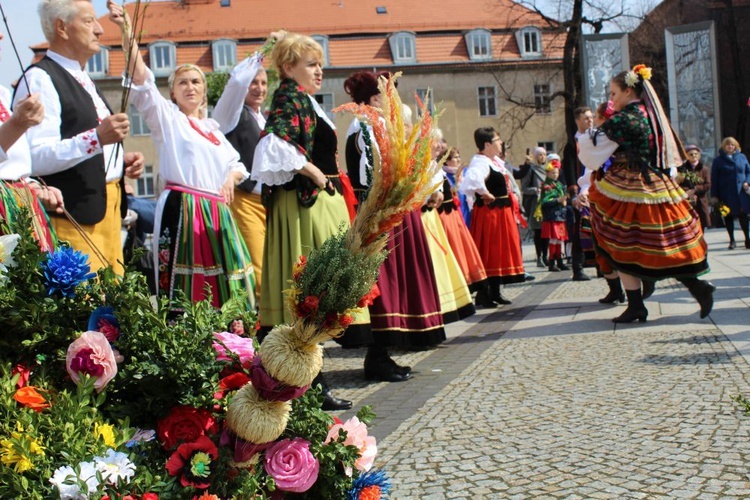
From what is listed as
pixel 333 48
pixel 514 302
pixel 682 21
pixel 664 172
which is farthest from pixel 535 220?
pixel 333 48

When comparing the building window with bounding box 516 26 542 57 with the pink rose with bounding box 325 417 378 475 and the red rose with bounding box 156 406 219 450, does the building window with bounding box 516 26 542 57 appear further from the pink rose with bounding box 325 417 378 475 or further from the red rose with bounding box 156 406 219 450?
the red rose with bounding box 156 406 219 450

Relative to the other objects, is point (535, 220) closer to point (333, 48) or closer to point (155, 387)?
point (155, 387)

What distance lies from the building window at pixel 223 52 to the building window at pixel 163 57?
89.8 inches

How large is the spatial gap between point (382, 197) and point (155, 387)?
2.60ft

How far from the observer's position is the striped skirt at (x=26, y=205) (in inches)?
130

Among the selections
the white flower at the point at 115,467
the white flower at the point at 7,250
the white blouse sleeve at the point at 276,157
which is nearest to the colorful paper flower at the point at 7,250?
the white flower at the point at 7,250

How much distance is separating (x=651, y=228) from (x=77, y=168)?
183 inches

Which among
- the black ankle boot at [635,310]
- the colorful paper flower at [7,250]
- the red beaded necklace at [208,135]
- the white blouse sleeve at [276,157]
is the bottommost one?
the black ankle boot at [635,310]

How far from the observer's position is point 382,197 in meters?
2.27

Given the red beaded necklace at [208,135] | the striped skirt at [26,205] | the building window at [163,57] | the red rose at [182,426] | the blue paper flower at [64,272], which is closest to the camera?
the red rose at [182,426]

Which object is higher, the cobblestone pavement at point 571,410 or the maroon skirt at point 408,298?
the maroon skirt at point 408,298

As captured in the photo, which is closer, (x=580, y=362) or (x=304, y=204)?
(x=304, y=204)

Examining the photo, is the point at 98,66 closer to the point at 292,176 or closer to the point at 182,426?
the point at 292,176

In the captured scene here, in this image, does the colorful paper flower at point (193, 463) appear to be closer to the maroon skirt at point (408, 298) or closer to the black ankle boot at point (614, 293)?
the maroon skirt at point (408, 298)
